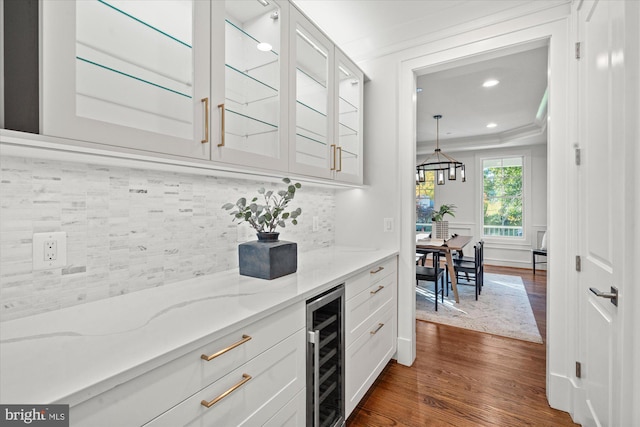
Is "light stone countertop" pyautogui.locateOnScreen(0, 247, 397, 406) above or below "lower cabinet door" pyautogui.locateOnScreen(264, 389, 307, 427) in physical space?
above

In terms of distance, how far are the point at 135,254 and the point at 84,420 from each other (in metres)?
0.76

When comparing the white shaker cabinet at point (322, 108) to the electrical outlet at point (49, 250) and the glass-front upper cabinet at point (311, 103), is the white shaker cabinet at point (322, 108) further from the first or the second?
the electrical outlet at point (49, 250)

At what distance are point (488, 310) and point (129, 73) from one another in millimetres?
4118

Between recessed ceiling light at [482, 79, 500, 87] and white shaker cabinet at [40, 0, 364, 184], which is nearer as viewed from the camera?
white shaker cabinet at [40, 0, 364, 184]

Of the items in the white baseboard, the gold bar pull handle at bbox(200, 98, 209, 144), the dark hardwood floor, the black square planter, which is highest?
the gold bar pull handle at bbox(200, 98, 209, 144)

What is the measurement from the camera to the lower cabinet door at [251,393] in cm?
80

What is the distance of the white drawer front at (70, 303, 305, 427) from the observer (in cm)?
62

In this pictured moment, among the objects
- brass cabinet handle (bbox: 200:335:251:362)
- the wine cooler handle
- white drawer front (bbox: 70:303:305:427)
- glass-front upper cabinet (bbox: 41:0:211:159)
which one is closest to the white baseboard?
the wine cooler handle

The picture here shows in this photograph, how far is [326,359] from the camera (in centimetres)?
146

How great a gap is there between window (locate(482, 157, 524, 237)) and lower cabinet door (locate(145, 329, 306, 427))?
6504 millimetres

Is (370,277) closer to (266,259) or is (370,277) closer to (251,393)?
(266,259)

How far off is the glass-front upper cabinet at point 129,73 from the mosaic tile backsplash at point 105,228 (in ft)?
1.10

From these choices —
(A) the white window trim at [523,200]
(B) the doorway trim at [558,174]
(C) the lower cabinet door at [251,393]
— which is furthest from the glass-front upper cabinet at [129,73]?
(A) the white window trim at [523,200]

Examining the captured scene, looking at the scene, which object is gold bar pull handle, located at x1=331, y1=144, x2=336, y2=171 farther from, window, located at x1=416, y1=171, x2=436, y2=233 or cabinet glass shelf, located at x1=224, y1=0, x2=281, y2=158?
window, located at x1=416, y1=171, x2=436, y2=233
